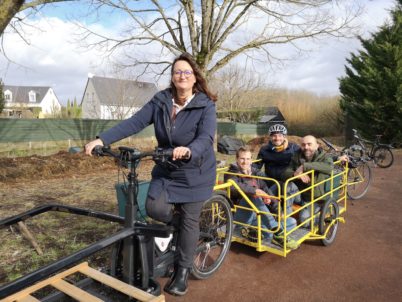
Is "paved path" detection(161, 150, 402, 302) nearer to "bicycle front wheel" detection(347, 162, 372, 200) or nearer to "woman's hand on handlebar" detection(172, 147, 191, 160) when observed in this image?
"woman's hand on handlebar" detection(172, 147, 191, 160)

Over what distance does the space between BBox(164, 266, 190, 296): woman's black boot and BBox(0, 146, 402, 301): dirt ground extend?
28cm

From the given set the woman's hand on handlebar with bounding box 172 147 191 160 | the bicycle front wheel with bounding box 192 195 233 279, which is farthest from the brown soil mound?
the woman's hand on handlebar with bounding box 172 147 191 160

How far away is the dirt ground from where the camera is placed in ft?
10.6

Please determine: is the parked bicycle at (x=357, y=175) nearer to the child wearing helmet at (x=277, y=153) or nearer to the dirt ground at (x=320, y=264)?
the dirt ground at (x=320, y=264)

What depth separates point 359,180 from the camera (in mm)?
6770

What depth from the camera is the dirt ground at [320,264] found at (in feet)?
10.6

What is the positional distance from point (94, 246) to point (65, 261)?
213 millimetres

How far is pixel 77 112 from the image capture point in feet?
85.8

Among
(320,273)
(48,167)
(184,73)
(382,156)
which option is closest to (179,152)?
(184,73)

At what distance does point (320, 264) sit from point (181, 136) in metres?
2.23

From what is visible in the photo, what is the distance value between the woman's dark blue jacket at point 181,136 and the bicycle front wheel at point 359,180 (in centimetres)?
468

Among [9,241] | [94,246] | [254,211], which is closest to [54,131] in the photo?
[9,241]

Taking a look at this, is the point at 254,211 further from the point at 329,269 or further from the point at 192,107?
the point at 192,107

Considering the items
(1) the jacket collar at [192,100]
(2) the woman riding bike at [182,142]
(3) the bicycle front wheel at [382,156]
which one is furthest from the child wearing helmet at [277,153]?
(3) the bicycle front wheel at [382,156]
